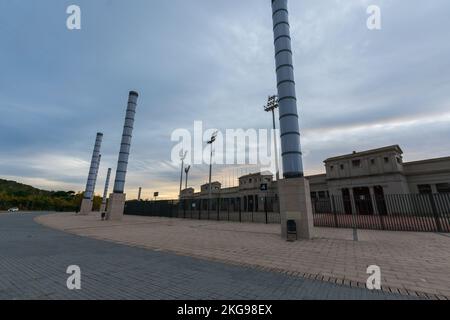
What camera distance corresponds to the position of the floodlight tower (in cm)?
1037

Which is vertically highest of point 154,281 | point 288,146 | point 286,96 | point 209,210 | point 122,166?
point 286,96

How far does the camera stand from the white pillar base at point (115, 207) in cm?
2395

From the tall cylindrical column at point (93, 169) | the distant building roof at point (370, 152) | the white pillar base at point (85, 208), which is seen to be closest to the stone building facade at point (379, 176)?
the distant building roof at point (370, 152)

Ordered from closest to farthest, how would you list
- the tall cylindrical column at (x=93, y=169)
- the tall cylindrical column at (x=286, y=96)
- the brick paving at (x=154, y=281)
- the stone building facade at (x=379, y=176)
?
the brick paving at (x=154, y=281) → the tall cylindrical column at (x=286, y=96) → the stone building facade at (x=379, y=176) → the tall cylindrical column at (x=93, y=169)

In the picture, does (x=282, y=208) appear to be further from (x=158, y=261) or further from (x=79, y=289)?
(x=79, y=289)

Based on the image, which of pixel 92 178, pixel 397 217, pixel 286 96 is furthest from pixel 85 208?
pixel 397 217

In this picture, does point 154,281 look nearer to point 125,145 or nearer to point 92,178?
point 125,145

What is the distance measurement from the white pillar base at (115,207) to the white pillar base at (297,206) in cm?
2137

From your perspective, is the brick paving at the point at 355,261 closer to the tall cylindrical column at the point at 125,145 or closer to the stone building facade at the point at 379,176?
the stone building facade at the point at 379,176

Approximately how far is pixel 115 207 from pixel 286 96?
23.2 metres

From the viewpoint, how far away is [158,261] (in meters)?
5.99

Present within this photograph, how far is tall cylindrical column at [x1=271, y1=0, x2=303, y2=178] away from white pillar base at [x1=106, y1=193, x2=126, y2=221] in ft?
71.4

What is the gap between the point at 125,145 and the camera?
1062 inches
